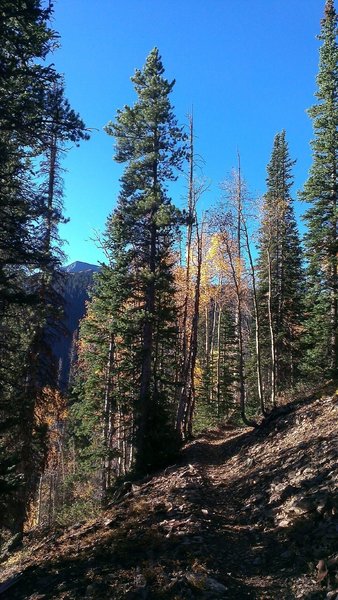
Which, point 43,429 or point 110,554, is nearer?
point 110,554

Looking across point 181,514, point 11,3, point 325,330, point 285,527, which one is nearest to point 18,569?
point 181,514

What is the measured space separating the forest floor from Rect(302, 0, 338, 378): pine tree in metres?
11.6

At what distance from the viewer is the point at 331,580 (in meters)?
4.87

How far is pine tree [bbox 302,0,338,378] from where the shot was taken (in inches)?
864

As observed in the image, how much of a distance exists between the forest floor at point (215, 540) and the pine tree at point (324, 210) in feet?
38.2

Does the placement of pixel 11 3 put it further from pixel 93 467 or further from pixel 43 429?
pixel 93 467

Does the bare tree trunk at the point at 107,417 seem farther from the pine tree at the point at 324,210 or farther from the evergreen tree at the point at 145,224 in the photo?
the pine tree at the point at 324,210

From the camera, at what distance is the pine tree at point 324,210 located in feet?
72.0

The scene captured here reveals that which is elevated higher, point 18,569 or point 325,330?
point 325,330

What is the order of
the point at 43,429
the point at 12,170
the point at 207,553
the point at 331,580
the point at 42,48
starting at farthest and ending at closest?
the point at 43,429 → the point at 12,170 → the point at 42,48 → the point at 207,553 → the point at 331,580

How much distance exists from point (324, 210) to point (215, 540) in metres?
19.2

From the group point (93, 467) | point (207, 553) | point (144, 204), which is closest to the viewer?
point (207, 553)

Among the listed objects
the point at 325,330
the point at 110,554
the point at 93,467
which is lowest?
the point at 93,467

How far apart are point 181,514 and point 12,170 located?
328 inches
